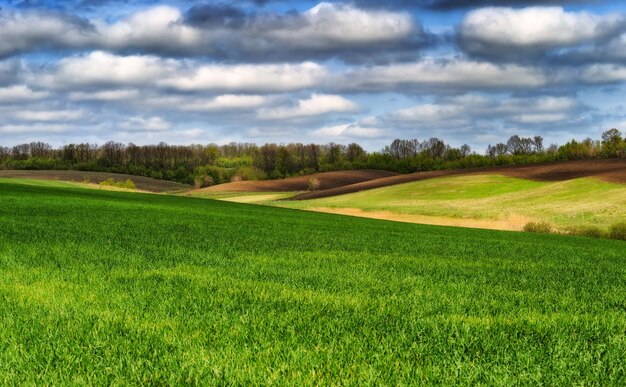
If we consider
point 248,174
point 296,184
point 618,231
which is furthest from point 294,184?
point 618,231

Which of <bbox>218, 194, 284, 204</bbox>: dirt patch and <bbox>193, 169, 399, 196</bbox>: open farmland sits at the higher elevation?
<bbox>193, 169, 399, 196</bbox>: open farmland

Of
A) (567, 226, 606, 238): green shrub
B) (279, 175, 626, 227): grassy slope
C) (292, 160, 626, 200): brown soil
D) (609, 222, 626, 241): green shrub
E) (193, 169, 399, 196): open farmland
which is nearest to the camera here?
(609, 222, 626, 241): green shrub

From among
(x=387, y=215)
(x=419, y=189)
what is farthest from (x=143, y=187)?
(x=387, y=215)

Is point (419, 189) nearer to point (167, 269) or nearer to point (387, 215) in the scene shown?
point (387, 215)

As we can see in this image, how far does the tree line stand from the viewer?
125 m

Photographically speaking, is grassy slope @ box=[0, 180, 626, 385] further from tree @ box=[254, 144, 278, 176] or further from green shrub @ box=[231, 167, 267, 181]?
tree @ box=[254, 144, 278, 176]

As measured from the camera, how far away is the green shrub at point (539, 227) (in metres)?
42.0

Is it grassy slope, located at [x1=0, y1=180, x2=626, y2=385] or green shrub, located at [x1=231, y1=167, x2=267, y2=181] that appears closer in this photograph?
grassy slope, located at [x1=0, y1=180, x2=626, y2=385]

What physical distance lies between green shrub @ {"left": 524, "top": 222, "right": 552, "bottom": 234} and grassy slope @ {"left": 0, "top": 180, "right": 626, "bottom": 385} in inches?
1162

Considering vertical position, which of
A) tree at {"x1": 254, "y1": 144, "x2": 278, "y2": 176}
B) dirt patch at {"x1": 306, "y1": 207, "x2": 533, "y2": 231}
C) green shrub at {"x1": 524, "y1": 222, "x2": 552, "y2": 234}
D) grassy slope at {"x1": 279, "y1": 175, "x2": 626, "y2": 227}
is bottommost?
dirt patch at {"x1": 306, "y1": 207, "x2": 533, "y2": 231}

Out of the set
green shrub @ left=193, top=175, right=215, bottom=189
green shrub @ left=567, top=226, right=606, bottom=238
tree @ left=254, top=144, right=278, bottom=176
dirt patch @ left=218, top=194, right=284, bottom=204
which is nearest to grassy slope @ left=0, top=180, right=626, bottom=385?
green shrub @ left=567, top=226, right=606, bottom=238

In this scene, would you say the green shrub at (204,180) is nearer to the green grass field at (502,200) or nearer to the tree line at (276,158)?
the tree line at (276,158)

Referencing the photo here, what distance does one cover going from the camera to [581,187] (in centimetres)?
6275

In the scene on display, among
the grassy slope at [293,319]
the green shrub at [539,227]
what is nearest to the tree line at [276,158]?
the green shrub at [539,227]
